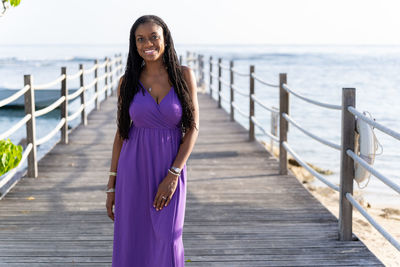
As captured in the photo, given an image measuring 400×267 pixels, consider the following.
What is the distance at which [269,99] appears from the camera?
2494 centimetres

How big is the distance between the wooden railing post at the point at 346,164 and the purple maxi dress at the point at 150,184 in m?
1.60

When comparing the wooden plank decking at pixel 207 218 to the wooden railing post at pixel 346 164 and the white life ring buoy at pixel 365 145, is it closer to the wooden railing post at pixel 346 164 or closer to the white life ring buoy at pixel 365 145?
the wooden railing post at pixel 346 164

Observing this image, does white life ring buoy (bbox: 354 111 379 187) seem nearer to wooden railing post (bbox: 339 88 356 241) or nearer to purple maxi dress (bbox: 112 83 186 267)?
wooden railing post (bbox: 339 88 356 241)

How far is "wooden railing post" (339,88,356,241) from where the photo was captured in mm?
3926

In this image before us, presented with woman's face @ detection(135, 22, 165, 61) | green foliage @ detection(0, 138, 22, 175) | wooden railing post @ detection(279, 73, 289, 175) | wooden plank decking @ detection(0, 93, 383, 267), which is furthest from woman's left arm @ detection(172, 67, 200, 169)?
wooden railing post @ detection(279, 73, 289, 175)

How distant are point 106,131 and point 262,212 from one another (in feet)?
16.0

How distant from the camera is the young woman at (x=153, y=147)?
2.62 meters

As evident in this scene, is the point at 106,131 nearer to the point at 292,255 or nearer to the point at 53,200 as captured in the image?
the point at 53,200

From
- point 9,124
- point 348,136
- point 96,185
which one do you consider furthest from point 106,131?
point 9,124

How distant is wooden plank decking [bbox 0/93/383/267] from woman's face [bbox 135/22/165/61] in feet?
5.01

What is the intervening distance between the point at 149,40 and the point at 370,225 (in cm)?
418

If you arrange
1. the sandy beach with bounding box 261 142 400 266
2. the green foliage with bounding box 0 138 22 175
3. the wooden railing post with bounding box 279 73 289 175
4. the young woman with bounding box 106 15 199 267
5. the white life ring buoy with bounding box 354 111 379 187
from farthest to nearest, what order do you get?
the wooden railing post with bounding box 279 73 289 175
the sandy beach with bounding box 261 142 400 266
the white life ring buoy with bounding box 354 111 379 187
the young woman with bounding box 106 15 199 267
the green foliage with bounding box 0 138 22 175

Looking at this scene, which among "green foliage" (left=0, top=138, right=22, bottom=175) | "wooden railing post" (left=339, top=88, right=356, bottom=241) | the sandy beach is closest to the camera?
"green foliage" (left=0, top=138, right=22, bottom=175)

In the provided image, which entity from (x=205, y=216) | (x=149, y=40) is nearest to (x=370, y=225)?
(x=205, y=216)
